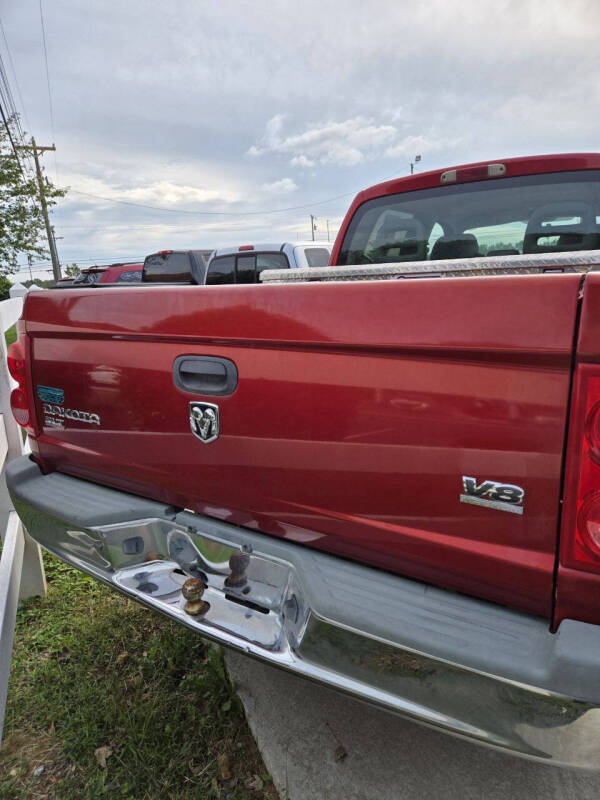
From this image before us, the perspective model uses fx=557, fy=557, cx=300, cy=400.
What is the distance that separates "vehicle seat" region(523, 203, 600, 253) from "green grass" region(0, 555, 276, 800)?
2.58 meters

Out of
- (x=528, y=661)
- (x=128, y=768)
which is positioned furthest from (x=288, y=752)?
(x=528, y=661)

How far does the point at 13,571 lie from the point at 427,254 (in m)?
2.71

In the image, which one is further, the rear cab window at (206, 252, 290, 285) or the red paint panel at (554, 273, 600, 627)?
the rear cab window at (206, 252, 290, 285)

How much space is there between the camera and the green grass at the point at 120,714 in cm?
204

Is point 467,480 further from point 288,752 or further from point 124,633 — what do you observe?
point 124,633

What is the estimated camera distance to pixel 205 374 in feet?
5.67

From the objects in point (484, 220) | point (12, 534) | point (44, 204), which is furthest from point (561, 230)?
point (44, 204)

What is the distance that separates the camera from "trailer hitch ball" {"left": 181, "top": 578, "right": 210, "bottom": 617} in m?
1.73

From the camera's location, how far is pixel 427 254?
3.22 metres

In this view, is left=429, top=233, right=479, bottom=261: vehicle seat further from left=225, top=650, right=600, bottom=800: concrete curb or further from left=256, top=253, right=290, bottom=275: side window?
left=256, top=253, right=290, bottom=275: side window

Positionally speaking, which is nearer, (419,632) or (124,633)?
(419,632)

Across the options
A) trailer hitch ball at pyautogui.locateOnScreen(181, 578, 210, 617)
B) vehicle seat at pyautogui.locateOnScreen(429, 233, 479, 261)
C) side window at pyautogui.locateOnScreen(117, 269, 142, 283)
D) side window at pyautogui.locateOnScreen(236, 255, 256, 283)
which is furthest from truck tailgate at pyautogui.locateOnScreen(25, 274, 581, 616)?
side window at pyautogui.locateOnScreen(117, 269, 142, 283)

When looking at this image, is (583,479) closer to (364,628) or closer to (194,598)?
(364,628)

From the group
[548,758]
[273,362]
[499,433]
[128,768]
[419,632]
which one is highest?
[273,362]
